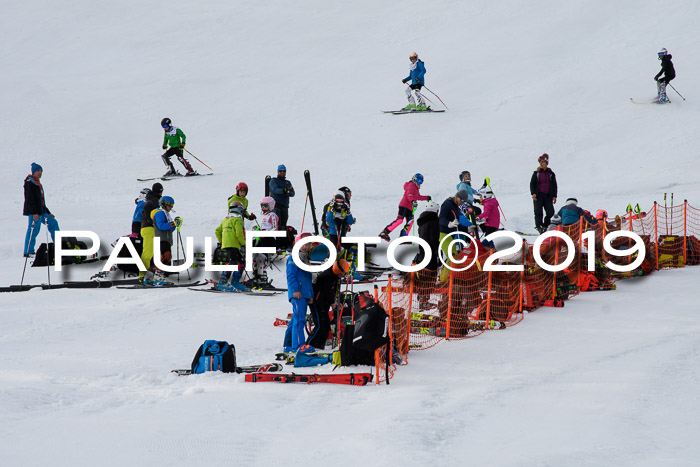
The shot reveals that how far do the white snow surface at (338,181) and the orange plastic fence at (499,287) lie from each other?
0.97ft

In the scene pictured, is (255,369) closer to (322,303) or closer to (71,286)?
(322,303)

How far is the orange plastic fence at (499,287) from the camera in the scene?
9062mm

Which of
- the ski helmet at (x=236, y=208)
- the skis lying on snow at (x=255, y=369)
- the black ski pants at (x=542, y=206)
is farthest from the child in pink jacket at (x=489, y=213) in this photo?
the skis lying on snow at (x=255, y=369)

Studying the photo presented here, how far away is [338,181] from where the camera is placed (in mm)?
18625

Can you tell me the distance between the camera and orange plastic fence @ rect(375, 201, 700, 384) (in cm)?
906

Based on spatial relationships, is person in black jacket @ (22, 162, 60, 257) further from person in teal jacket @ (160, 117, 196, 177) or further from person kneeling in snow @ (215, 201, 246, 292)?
person in teal jacket @ (160, 117, 196, 177)

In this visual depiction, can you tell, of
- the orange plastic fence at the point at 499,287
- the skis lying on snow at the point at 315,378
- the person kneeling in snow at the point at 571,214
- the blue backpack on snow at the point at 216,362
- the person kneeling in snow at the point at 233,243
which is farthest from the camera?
the person kneeling in snow at the point at 571,214

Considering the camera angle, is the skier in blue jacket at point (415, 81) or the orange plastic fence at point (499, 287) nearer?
the orange plastic fence at point (499, 287)

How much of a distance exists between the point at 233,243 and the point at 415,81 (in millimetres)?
12461

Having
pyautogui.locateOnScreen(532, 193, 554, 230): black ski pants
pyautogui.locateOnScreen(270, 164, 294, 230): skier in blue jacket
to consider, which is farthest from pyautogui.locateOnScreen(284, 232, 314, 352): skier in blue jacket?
pyautogui.locateOnScreen(532, 193, 554, 230): black ski pants

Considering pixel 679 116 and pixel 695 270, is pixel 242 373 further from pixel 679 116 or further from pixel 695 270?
pixel 679 116

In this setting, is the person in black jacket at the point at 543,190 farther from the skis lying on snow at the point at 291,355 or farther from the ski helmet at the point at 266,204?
the skis lying on snow at the point at 291,355

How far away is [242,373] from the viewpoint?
7.60 metres

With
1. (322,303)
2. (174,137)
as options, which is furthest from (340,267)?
(174,137)
